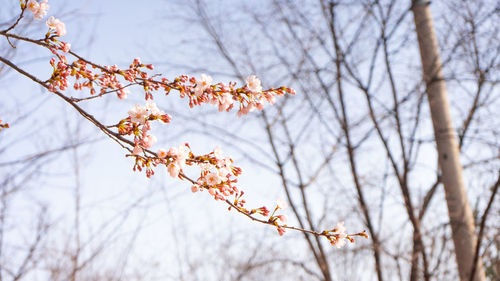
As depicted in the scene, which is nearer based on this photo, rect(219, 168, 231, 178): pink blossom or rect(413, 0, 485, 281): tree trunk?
rect(219, 168, 231, 178): pink blossom

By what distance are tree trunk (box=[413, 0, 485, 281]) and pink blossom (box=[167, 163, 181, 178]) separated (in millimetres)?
2919

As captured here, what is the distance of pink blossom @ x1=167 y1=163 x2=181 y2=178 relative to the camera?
1355 millimetres

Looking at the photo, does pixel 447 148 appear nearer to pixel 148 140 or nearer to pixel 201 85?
pixel 201 85

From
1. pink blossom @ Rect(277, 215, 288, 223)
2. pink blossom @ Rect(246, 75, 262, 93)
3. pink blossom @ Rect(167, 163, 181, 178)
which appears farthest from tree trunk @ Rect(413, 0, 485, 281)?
pink blossom @ Rect(167, 163, 181, 178)

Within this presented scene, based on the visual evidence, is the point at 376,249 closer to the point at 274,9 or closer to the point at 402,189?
the point at 402,189

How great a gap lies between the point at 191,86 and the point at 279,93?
33 cm

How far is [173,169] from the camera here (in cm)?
136

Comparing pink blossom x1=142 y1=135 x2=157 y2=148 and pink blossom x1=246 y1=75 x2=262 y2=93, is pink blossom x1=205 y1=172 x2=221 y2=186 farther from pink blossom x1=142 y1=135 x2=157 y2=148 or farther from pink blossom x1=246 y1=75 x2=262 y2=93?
pink blossom x1=246 y1=75 x2=262 y2=93

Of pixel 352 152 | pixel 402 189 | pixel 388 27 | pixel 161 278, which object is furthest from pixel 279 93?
pixel 161 278

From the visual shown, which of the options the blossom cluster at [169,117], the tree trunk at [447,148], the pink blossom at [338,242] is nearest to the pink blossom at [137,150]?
the blossom cluster at [169,117]

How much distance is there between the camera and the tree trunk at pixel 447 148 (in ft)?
11.0

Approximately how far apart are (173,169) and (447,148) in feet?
9.90

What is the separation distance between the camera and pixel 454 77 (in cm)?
378

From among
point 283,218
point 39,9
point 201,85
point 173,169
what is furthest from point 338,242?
point 39,9
